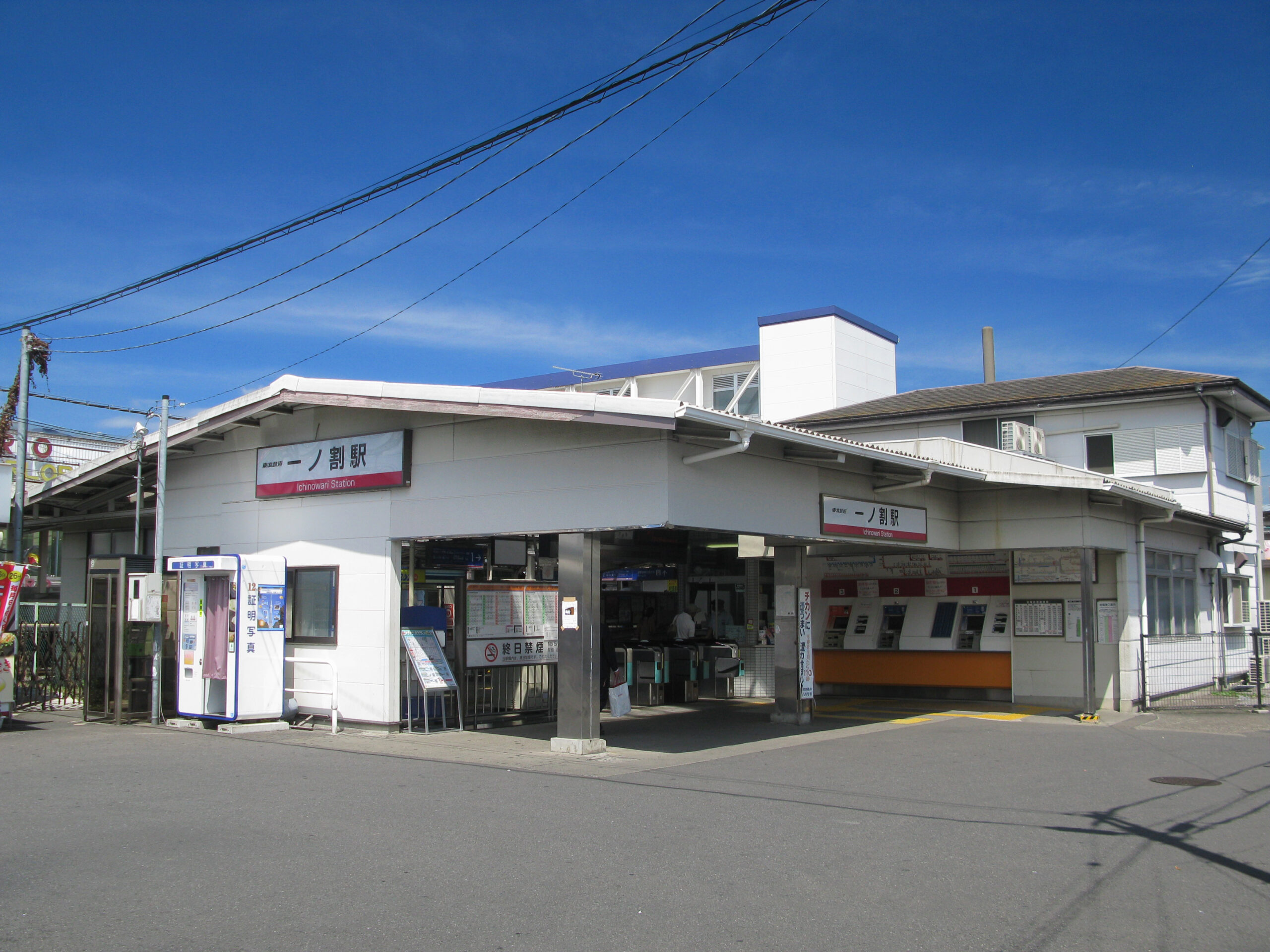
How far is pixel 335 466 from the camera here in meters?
14.3

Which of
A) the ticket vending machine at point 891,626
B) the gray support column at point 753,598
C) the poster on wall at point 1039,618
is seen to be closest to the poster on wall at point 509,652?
the gray support column at point 753,598

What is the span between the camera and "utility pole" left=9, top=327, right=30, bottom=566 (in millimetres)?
17531

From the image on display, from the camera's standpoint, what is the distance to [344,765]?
1083 centimetres

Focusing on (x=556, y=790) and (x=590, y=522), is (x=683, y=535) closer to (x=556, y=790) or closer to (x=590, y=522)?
(x=590, y=522)

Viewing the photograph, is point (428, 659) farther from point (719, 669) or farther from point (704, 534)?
point (719, 669)

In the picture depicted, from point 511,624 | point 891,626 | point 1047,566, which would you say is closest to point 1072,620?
point 1047,566

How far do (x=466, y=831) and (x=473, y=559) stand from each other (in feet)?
24.0

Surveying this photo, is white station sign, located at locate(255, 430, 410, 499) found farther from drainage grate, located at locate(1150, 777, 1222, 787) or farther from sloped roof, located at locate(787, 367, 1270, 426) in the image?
sloped roof, located at locate(787, 367, 1270, 426)

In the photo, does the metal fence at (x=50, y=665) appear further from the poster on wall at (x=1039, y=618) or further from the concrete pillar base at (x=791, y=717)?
the poster on wall at (x=1039, y=618)

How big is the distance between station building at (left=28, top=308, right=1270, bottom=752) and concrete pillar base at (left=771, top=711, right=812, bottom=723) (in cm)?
7

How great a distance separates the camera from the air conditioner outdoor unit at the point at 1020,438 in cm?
2202

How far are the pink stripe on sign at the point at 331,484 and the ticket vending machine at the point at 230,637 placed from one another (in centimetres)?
109

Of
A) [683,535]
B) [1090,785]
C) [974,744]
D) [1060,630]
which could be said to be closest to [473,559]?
[683,535]

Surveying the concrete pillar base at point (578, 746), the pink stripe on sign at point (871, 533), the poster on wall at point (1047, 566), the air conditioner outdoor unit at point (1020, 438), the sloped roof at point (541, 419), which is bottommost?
the concrete pillar base at point (578, 746)
